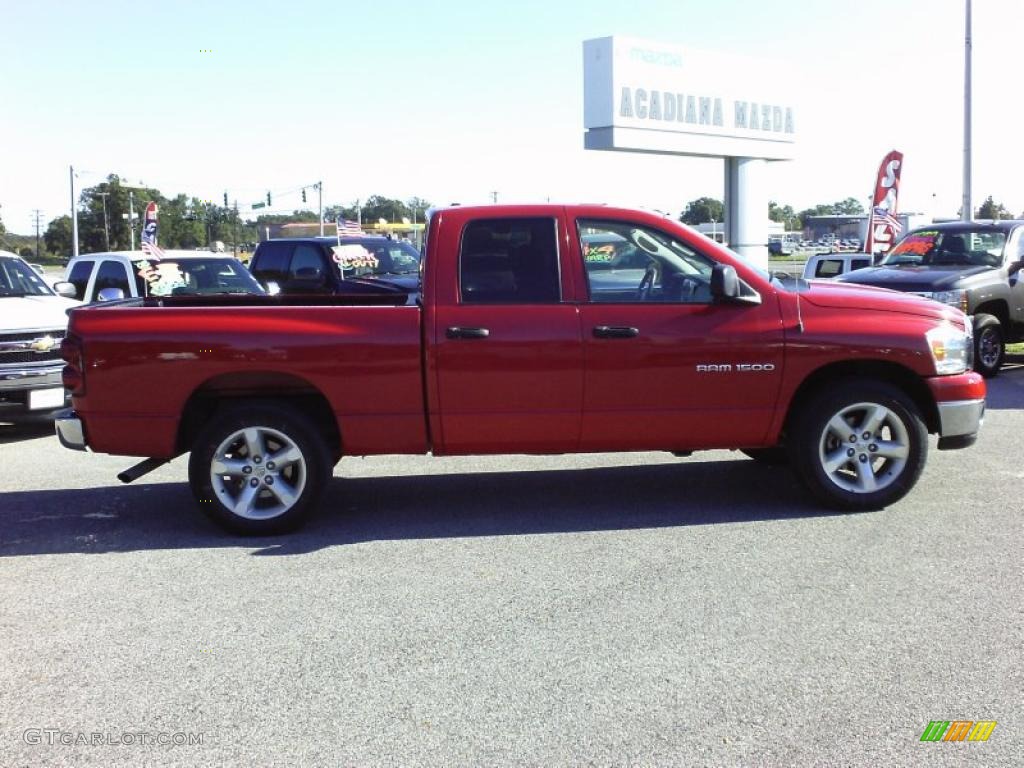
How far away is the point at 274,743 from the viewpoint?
3650 mm

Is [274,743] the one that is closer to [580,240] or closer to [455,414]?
[455,414]

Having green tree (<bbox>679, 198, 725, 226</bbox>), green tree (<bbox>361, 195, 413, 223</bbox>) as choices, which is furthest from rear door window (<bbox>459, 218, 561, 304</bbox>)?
green tree (<bbox>361, 195, 413, 223</bbox>)

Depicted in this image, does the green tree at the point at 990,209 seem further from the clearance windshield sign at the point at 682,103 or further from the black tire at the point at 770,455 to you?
the black tire at the point at 770,455

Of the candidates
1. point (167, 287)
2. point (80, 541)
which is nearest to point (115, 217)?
point (167, 287)

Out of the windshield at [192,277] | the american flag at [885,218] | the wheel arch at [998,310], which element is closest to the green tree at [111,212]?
the american flag at [885,218]

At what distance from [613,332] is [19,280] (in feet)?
26.6

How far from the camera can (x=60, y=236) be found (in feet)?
350

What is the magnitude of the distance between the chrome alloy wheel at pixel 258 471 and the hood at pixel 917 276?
7947 mm

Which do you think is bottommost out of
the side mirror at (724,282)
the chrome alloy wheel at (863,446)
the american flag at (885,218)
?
the chrome alloy wheel at (863,446)

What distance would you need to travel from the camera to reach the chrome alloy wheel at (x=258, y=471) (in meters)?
6.17

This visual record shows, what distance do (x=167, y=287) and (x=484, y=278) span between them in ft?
26.3

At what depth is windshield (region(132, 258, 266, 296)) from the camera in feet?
42.9

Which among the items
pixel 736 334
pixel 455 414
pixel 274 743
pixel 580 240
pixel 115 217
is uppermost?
pixel 115 217

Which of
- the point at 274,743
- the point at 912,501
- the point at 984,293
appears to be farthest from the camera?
the point at 984,293
